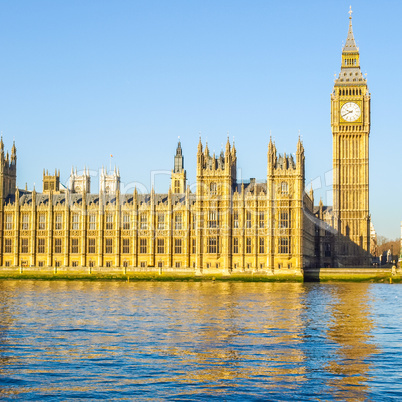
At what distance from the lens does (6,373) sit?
1390 inches

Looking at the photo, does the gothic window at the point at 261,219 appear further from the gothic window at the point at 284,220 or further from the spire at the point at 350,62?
the spire at the point at 350,62

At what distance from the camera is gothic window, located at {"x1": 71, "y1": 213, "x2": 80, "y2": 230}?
128 meters

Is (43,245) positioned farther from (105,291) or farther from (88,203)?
(105,291)

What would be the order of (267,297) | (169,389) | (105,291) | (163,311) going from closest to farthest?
(169,389)
(163,311)
(267,297)
(105,291)

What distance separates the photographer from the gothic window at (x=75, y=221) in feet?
419

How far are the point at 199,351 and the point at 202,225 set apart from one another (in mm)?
77354

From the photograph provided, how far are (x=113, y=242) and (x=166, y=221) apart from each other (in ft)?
33.5

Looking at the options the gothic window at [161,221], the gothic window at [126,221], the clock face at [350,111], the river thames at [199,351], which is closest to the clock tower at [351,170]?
the clock face at [350,111]

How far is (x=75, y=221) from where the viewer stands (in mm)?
127938

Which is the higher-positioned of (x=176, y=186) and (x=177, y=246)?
(x=176, y=186)

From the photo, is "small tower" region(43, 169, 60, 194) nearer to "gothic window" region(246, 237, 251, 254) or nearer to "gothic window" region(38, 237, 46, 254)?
"gothic window" region(38, 237, 46, 254)

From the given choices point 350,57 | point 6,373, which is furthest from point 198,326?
point 350,57

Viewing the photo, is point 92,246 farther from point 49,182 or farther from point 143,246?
point 49,182

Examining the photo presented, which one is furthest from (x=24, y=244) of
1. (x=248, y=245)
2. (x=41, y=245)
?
(x=248, y=245)
